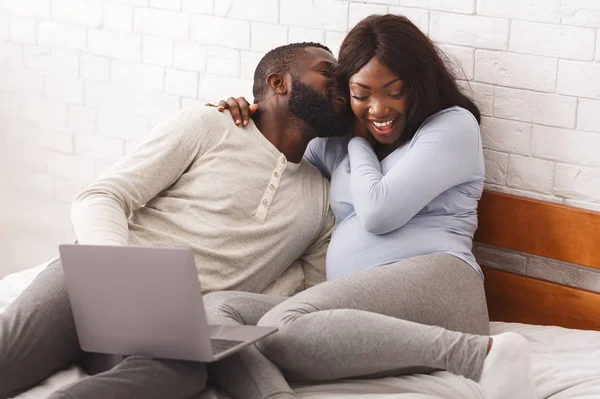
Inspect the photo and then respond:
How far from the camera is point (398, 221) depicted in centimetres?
187

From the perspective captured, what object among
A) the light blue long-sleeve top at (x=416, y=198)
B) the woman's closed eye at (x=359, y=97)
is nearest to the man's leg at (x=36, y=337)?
the light blue long-sleeve top at (x=416, y=198)

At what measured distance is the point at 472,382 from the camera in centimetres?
164

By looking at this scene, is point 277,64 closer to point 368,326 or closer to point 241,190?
point 241,190

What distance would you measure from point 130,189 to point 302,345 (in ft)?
1.84

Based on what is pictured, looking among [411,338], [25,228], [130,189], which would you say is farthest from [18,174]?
[411,338]

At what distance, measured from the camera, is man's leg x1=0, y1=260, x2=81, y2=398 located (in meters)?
1.62

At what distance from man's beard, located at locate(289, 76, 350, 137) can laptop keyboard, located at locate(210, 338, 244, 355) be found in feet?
2.23

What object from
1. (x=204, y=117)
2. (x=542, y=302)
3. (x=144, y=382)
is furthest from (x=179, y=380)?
(x=542, y=302)

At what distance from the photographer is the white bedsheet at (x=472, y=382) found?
1616mm

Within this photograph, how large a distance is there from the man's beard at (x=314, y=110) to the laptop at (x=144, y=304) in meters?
0.63

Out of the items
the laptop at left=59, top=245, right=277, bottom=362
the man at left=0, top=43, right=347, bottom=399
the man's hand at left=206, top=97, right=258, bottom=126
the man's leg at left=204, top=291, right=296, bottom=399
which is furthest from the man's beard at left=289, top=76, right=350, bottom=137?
the laptop at left=59, top=245, right=277, bottom=362

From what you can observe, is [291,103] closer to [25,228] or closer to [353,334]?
[353,334]

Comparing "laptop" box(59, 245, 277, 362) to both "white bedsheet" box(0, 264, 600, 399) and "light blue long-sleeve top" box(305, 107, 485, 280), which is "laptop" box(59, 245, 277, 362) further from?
"light blue long-sleeve top" box(305, 107, 485, 280)

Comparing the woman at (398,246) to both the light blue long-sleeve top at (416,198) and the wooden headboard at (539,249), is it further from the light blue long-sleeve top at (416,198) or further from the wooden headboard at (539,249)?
the wooden headboard at (539,249)
